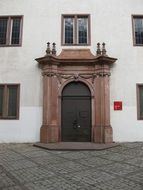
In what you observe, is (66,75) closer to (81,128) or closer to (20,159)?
(81,128)

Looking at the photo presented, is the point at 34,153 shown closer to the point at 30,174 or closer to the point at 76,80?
the point at 30,174

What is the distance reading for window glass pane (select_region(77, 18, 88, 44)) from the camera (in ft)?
39.7

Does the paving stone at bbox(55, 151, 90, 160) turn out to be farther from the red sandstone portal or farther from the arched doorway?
the arched doorway

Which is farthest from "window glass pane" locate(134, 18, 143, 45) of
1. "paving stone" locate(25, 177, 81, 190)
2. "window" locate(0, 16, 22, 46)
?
"paving stone" locate(25, 177, 81, 190)

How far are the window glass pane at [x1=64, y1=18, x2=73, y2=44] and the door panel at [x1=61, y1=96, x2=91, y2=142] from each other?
328 centimetres

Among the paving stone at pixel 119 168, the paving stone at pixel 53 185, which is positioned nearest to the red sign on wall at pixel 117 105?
the paving stone at pixel 119 168

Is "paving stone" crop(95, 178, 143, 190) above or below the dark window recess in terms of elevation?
below

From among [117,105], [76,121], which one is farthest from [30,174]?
[117,105]

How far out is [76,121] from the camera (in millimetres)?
11445

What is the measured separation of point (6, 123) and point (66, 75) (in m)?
3.88

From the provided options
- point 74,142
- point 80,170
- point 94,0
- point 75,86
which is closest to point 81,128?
point 74,142

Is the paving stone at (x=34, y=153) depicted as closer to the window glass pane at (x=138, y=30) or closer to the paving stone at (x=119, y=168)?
the paving stone at (x=119, y=168)

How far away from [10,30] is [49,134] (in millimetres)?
5964

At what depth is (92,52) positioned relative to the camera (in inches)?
465
